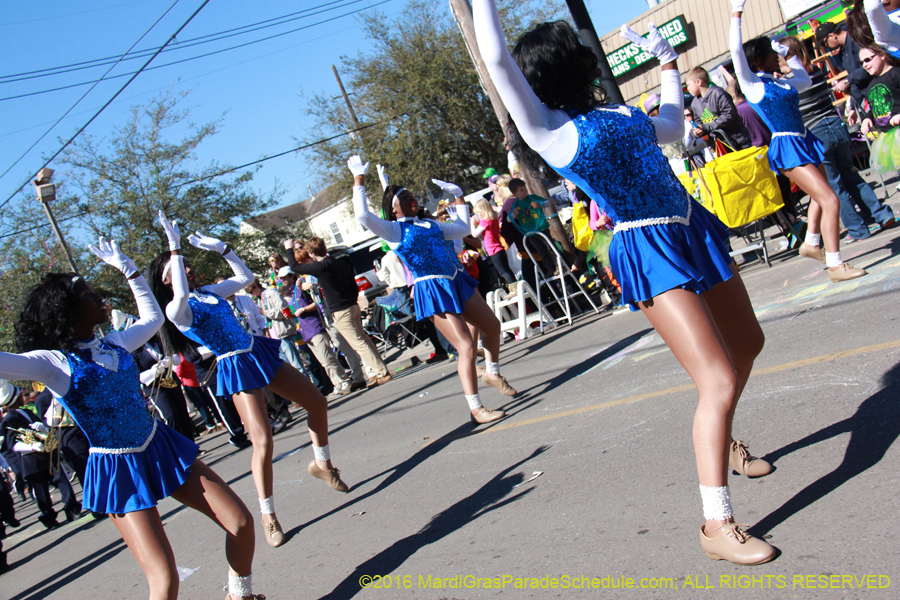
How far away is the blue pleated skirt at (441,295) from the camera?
5.73 m

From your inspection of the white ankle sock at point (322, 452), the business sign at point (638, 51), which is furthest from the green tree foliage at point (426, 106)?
the white ankle sock at point (322, 452)

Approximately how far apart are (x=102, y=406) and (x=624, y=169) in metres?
2.69

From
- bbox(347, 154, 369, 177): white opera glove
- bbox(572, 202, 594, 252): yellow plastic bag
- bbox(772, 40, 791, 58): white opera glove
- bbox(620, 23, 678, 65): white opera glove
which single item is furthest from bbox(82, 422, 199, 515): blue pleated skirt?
bbox(572, 202, 594, 252): yellow plastic bag

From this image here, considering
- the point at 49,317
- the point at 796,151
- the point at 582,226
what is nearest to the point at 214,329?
the point at 49,317

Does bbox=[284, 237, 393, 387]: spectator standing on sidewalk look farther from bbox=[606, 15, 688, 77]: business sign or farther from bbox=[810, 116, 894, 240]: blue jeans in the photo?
bbox=[606, 15, 688, 77]: business sign

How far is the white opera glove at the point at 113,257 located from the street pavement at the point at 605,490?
2014 millimetres

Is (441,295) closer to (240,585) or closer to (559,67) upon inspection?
(240,585)

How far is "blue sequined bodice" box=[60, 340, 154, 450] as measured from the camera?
338 cm

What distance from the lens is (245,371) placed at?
4742mm

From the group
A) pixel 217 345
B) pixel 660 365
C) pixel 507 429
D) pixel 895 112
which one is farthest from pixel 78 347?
pixel 895 112

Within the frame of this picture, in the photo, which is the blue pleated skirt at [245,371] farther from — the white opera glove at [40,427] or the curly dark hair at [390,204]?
the white opera glove at [40,427]

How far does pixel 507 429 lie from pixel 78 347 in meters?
3.17

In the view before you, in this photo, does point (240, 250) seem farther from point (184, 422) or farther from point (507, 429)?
point (507, 429)

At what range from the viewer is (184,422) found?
9422 millimetres
